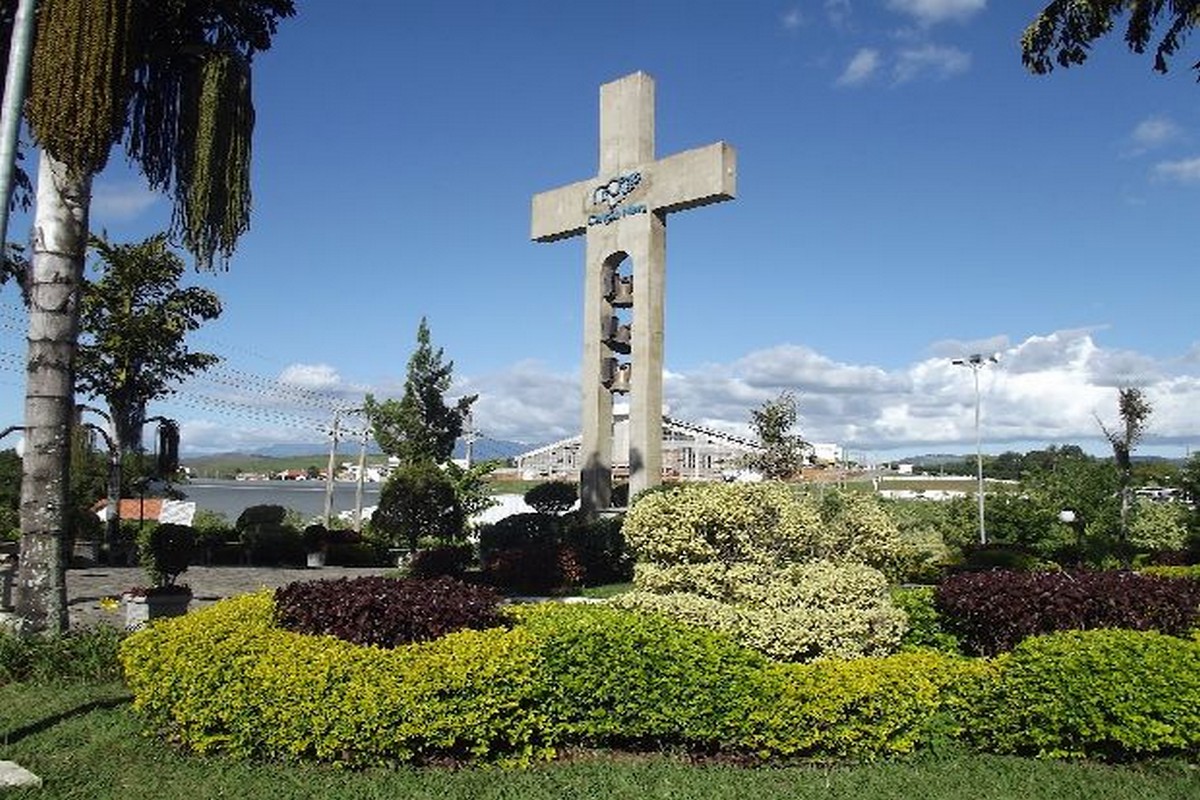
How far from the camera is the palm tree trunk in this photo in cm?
950

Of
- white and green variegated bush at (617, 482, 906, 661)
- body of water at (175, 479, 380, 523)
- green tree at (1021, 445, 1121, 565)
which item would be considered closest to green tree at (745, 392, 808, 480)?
green tree at (1021, 445, 1121, 565)

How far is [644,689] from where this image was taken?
7.08 meters

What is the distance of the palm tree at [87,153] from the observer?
851cm

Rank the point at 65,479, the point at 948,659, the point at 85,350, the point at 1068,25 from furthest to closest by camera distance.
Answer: the point at 85,350, the point at 1068,25, the point at 65,479, the point at 948,659

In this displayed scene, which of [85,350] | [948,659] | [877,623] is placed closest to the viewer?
[948,659]

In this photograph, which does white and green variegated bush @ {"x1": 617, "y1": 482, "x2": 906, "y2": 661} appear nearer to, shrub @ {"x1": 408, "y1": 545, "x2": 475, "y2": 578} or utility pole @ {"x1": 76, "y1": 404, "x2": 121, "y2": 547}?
shrub @ {"x1": 408, "y1": 545, "x2": 475, "y2": 578}

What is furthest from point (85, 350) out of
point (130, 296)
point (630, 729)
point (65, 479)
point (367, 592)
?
point (630, 729)

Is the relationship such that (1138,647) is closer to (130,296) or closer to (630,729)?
(630,729)

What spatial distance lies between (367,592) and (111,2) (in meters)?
5.93

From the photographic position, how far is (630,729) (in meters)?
7.09

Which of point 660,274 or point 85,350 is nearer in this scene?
point 660,274

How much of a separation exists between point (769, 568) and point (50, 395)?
7.58 m

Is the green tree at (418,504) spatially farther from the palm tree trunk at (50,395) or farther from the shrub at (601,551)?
the palm tree trunk at (50,395)

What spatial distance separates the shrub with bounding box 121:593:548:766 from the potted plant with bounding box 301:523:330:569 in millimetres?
21254
